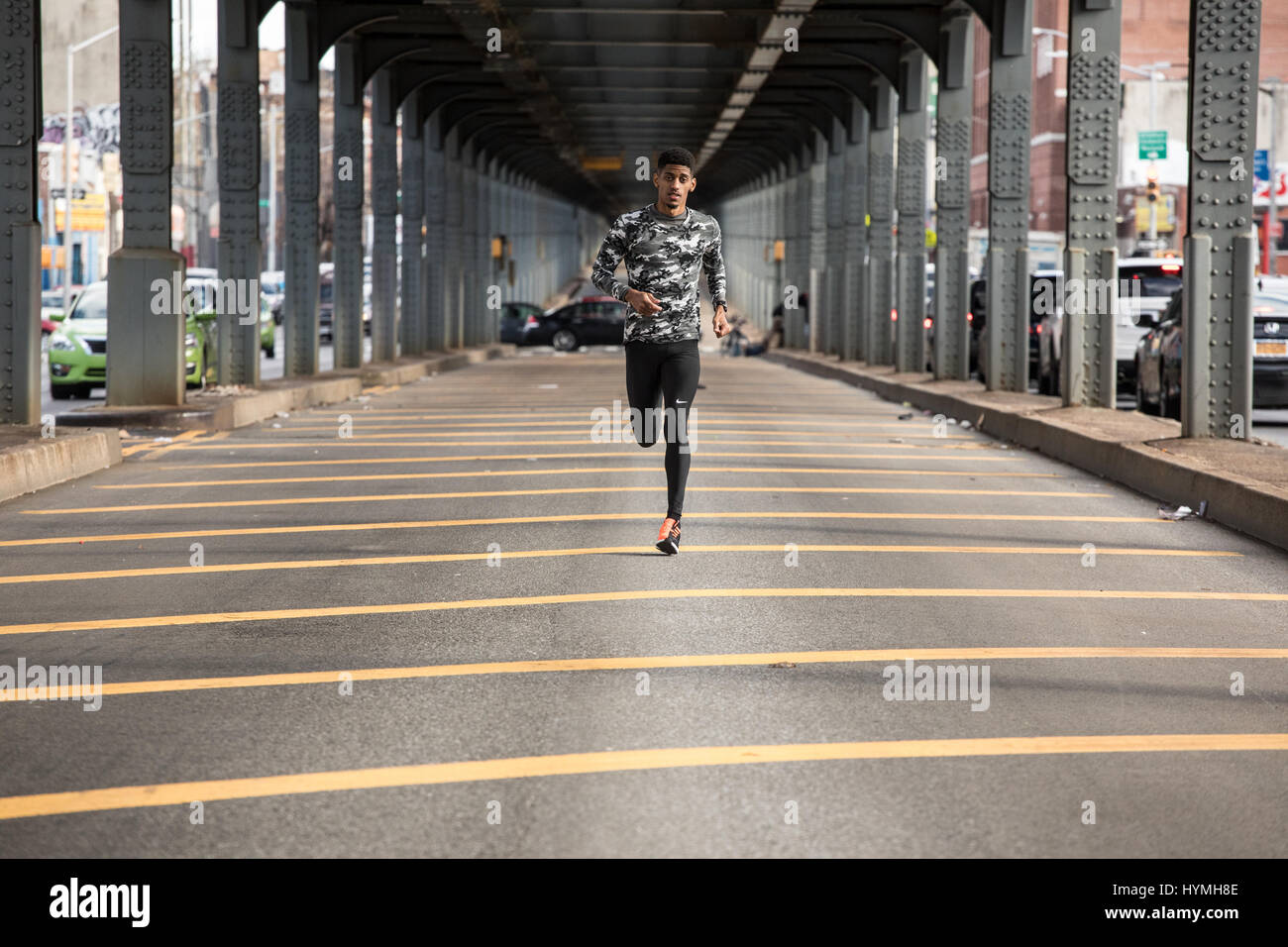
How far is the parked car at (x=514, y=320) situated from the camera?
6744 centimetres

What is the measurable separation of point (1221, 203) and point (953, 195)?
1458 cm

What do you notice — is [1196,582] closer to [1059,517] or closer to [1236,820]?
[1059,517]

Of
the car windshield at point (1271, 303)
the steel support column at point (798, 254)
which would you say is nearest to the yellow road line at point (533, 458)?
the car windshield at point (1271, 303)

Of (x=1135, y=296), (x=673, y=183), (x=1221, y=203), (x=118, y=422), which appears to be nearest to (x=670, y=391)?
(x=673, y=183)

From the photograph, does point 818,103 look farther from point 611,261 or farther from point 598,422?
point 611,261

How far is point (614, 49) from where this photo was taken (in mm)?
36469

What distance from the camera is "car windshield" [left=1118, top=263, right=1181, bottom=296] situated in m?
26.5

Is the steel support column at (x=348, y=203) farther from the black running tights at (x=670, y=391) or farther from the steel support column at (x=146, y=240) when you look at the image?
the black running tights at (x=670, y=391)

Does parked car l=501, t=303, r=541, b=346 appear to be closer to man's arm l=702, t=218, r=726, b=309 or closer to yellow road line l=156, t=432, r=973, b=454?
yellow road line l=156, t=432, r=973, b=454

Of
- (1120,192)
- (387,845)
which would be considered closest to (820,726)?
(387,845)

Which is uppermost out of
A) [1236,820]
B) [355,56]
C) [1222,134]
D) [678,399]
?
[355,56]

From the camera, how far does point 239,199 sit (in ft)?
81.2

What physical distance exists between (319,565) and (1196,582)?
4.54 meters

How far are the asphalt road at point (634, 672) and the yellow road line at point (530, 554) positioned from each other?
0.13 ft
